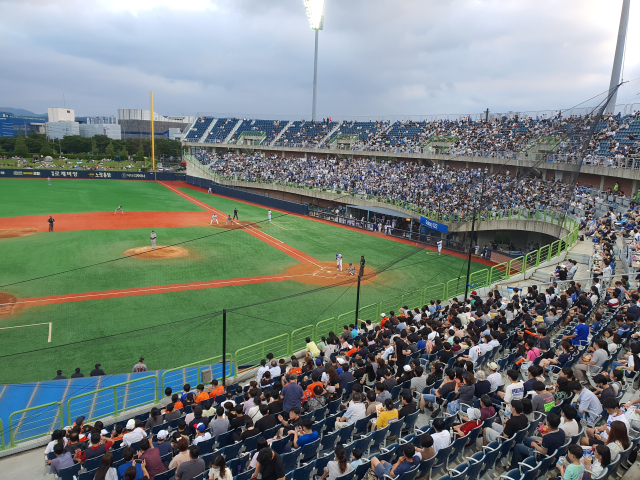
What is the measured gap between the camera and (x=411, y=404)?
7.80 metres

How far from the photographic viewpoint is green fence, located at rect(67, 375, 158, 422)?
416 inches

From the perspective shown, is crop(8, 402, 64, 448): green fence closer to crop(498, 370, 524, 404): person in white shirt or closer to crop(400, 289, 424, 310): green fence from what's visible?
crop(498, 370, 524, 404): person in white shirt

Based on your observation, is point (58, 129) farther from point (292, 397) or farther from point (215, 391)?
point (292, 397)

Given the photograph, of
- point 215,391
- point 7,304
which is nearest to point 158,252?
point 7,304

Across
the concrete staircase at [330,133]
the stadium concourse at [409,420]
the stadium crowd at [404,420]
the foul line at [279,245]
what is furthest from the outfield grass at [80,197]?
the stadium crowd at [404,420]

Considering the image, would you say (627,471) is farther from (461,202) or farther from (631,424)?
(461,202)

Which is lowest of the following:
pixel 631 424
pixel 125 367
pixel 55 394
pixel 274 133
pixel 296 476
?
pixel 125 367

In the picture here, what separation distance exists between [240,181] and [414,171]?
84.4 feet

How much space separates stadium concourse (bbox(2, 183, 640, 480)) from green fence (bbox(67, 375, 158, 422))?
1.19 m

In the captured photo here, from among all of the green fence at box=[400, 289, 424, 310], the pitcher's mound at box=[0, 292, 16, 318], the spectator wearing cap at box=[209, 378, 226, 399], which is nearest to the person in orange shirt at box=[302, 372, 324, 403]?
the spectator wearing cap at box=[209, 378, 226, 399]

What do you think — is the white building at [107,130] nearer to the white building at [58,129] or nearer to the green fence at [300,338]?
the white building at [58,129]

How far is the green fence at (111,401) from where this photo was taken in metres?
10.6

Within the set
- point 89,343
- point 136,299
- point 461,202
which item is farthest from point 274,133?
point 89,343

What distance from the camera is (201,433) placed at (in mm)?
7777
